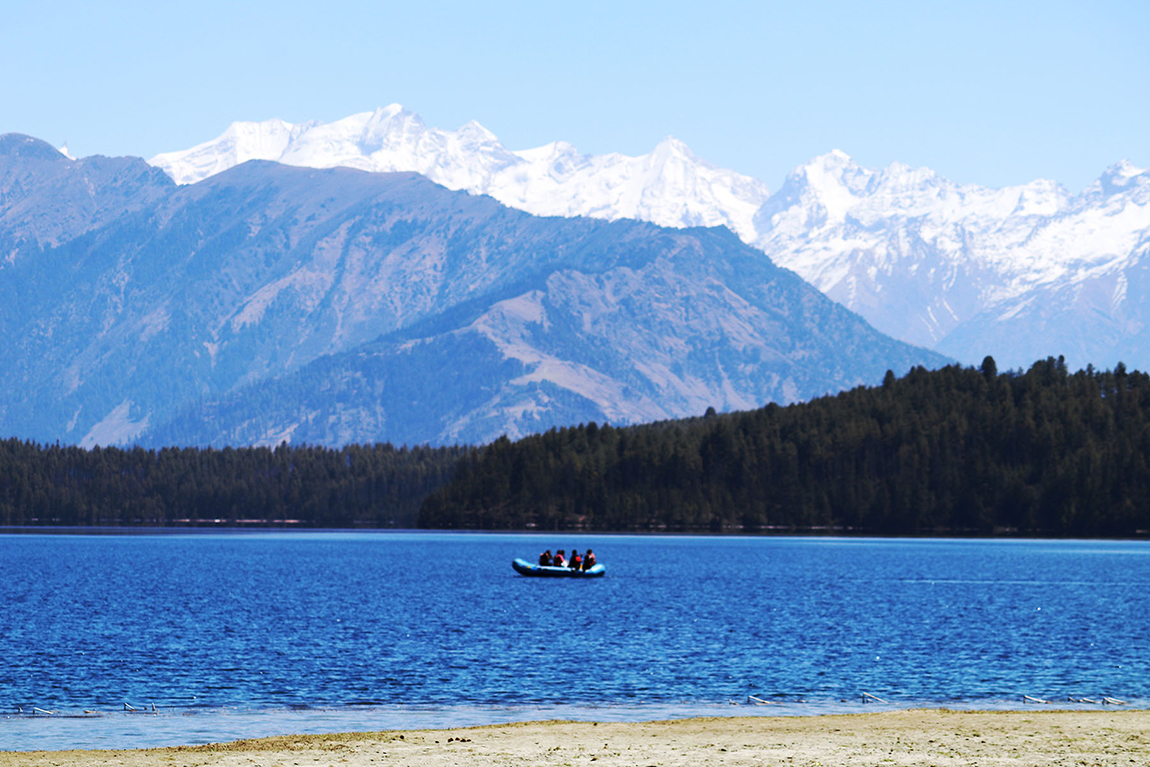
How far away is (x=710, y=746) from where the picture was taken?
48594mm

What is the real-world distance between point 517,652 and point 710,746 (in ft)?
125

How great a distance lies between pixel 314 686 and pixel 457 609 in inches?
2019

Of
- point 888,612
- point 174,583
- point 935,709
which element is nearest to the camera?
point 935,709

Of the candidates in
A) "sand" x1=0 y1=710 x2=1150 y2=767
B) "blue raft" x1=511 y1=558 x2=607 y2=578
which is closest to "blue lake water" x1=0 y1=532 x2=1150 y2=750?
"sand" x1=0 y1=710 x2=1150 y2=767

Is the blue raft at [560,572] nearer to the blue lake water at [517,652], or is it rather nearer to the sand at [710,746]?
the blue lake water at [517,652]

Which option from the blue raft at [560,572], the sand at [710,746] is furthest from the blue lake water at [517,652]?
the blue raft at [560,572]

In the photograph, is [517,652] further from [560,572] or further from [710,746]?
[560,572]

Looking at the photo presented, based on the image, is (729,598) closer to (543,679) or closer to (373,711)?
(543,679)

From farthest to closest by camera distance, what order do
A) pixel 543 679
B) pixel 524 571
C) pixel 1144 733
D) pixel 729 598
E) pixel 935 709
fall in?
pixel 524 571
pixel 729 598
pixel 543 679
pixel 935 709
pixel 1144 733

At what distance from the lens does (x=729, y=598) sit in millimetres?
136000

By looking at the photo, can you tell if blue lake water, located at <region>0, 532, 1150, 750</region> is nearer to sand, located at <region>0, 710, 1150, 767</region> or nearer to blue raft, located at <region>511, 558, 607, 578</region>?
sand, located at <region>0, 710, 1150, 767</region>

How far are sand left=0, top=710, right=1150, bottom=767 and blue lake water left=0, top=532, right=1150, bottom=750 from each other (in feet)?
18.9

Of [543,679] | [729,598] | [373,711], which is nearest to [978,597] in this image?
[729,598]

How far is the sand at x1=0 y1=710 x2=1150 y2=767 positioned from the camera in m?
45.4
